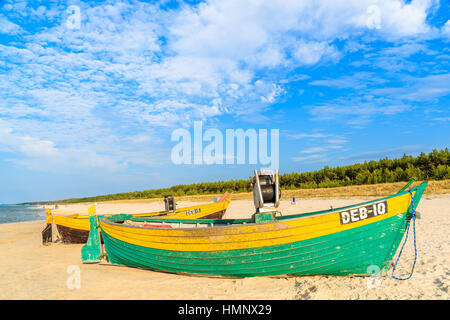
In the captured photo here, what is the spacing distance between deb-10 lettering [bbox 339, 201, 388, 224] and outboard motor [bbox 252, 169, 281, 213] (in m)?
1.43

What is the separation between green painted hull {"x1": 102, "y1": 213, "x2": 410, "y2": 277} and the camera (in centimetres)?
481

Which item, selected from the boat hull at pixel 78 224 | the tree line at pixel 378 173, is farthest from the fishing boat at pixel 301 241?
the tree line at pixel 378 173

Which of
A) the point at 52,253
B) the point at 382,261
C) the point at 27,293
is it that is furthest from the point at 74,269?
the point at 382,261

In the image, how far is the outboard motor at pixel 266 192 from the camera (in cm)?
577

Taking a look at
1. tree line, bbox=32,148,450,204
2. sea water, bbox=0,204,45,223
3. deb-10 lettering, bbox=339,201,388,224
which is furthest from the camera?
sea water, bbox=0,204,45,223

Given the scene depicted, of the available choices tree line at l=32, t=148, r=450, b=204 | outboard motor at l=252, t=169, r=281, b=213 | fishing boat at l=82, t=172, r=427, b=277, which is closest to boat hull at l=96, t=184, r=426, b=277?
fishing boat at l=82, t=172, r=427, b=277

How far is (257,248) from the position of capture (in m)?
5.12

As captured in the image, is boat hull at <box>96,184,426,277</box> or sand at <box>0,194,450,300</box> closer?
sand at <box>0,194,450,300</box>

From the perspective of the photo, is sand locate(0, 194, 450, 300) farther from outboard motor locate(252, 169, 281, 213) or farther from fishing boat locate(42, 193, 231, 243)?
fishing boat locate(42, 193, 231, 243)

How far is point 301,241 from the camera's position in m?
4.91

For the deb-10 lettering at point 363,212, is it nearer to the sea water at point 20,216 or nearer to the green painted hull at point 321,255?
the green painted hull at point 321,255
